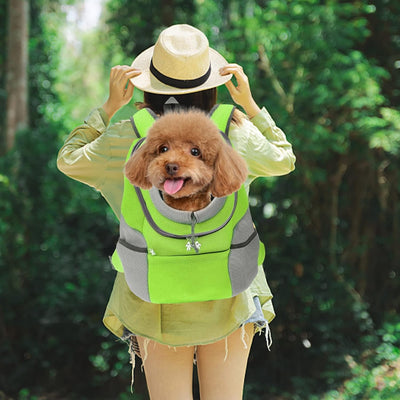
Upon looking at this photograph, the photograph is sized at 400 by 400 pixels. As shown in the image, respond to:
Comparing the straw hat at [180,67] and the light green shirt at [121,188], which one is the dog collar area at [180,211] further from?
the straw hat at [180,67]

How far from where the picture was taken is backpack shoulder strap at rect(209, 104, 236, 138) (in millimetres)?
1865

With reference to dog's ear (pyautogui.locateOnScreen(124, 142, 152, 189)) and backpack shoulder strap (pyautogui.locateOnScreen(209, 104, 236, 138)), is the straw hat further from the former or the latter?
dog's ear (pyautogui.locateOnScreen(124, 142, 152, 189))

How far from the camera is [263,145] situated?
6.48ft

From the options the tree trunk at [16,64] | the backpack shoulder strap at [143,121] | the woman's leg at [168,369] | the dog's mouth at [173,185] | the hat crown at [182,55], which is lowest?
the tree trunk at [16,64]

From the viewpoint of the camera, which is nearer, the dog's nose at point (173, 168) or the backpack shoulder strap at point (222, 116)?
the dog's nose at point (173, 168)

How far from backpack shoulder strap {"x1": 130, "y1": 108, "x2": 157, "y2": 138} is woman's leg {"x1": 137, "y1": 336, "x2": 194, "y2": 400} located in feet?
2.45

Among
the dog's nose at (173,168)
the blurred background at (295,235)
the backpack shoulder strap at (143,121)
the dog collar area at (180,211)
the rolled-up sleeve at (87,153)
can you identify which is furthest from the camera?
the blurred background at (295,235)

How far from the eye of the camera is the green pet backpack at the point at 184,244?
1.81 metres

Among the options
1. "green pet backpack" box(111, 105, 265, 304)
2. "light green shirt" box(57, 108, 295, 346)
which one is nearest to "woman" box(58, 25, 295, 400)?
"light green shirt" box(57, 108, 295, 346)

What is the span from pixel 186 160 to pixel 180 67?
1.62 ft

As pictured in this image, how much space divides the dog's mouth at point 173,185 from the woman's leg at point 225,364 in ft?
2.23

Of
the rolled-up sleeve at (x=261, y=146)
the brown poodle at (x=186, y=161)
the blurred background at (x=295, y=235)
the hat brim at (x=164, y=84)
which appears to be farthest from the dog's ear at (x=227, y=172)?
the blurred background at (x=295, y=235)

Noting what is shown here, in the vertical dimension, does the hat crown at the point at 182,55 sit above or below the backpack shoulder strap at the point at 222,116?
above

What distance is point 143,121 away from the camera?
6.25ft
